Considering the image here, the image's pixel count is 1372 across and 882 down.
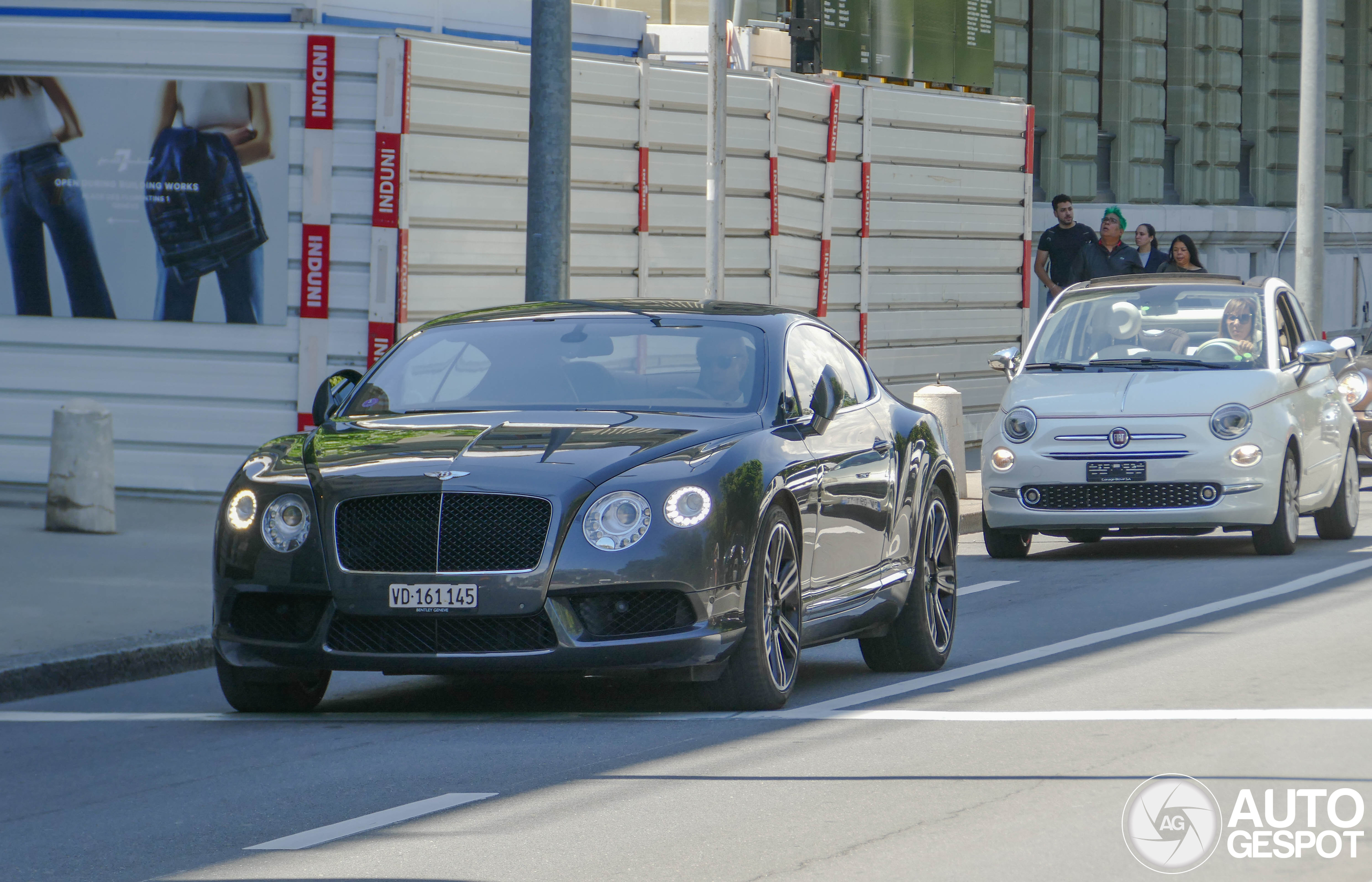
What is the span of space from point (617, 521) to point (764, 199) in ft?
37.3

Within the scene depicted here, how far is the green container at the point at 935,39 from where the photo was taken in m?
25.7

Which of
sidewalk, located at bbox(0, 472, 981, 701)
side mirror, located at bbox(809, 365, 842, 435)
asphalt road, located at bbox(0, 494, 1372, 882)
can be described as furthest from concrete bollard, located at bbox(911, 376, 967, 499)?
side mirror, located at bbox(809, 365, 842, 435)

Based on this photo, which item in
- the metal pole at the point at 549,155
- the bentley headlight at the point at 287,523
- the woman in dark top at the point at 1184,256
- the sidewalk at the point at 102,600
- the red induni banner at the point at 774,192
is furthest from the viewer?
the woman in dark top at the point at 1184,256

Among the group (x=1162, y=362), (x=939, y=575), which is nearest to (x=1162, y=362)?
(x=1162, y=362)

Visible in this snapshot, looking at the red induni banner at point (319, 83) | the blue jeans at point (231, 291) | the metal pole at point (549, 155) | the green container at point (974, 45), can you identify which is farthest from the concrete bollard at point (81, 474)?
the green container at point (974, 45)

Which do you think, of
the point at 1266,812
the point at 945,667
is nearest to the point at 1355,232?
the point at 945,667

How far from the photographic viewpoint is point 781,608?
8.06 metres

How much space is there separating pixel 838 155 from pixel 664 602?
1281cm

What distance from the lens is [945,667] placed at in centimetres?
936

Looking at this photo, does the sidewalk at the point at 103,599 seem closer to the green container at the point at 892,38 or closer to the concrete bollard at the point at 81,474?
the concrete bollard at the point at 81,474

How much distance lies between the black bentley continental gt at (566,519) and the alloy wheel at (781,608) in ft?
0.05

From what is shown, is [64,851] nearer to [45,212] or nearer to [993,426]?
[993,426]

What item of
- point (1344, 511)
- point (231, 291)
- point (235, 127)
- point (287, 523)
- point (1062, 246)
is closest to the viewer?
point (287, 523)

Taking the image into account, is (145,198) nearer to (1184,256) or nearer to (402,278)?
(402,278)
